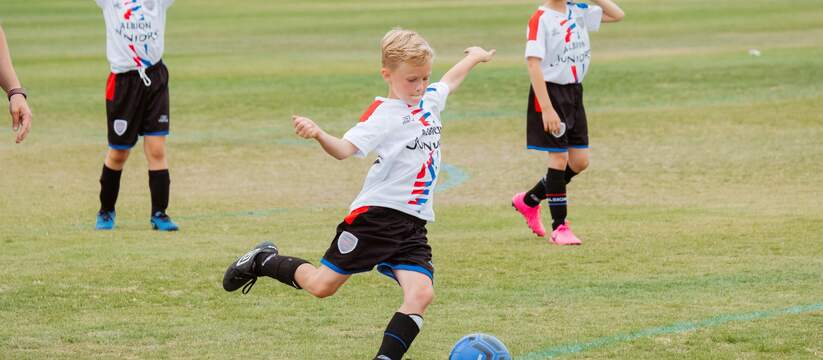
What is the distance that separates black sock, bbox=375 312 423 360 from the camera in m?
5.74

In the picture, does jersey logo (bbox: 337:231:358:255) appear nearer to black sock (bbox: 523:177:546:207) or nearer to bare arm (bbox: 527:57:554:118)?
bare arm (bbox: 527:57:554:118)

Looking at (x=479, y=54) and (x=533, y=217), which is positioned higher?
(x=479, y=54)

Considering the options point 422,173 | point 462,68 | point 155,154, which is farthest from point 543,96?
point 422,173

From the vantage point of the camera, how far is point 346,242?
6.08 metres

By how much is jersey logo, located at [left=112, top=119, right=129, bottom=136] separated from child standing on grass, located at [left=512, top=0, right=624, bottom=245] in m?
3.04

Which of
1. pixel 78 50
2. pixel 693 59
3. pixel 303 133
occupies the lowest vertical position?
pixel 78 50

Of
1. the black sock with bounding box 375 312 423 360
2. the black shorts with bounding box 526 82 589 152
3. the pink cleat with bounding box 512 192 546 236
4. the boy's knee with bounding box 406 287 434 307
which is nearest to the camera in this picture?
the black sock with bounding box 375 312 423 360

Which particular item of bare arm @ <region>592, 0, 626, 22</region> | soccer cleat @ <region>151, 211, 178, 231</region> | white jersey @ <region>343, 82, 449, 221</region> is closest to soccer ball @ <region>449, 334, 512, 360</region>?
white jersey @ <region>343, 82, 449, 221</region>

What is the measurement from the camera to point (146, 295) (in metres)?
7.55

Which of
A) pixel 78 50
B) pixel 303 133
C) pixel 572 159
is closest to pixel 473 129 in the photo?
pixel 572 159

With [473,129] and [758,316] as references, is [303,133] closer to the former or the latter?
[758,316]

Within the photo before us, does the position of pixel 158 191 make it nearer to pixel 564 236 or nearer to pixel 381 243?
pixel 564 236

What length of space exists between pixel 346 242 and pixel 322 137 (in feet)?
2.16

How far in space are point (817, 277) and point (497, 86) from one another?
13.7 metres
